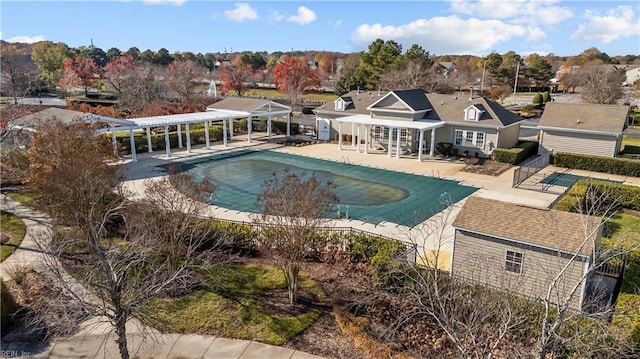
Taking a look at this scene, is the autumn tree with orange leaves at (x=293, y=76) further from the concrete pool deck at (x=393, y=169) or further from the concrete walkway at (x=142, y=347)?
the concrete walkway at (x=142, y=347)

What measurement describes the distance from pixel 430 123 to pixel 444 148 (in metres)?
2.36

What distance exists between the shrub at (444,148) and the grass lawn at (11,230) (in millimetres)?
28914

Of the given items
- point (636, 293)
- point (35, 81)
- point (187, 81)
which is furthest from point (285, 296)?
point (35, 81)

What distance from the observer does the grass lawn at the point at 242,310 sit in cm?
1312

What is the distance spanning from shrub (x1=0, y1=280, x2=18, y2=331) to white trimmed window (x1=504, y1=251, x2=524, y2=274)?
15507 millimetres

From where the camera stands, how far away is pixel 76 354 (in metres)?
12.0

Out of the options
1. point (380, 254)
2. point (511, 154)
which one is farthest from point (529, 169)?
point (380, 254)

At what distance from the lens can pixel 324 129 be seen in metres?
44.0

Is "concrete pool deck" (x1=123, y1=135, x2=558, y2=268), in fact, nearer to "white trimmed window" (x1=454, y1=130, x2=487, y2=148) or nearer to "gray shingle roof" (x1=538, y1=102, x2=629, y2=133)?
"white trimmed window" (x1=454, y1=130, x2=487, y2=148)

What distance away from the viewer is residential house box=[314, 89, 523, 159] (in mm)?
35031

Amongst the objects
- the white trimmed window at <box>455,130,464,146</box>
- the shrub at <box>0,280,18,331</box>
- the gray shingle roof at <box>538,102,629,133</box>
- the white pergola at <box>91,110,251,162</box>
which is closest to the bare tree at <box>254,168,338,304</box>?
the shrub at <box>0,280,18,331</box>

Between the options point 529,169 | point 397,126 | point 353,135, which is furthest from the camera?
point 353,135

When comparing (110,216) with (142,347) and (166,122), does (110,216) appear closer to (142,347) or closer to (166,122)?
(142,347)

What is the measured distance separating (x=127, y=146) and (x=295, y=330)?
29711mm
